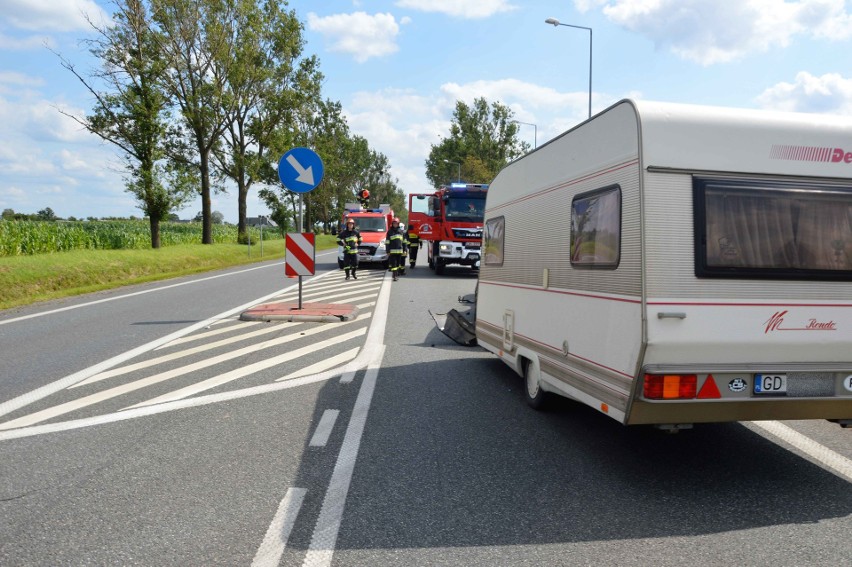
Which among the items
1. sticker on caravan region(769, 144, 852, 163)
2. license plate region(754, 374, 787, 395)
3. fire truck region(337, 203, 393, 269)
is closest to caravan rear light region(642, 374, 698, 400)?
license plate region(754, 374, 787, 395)

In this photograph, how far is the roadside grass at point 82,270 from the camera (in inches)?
668

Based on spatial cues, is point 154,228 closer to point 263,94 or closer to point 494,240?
A: point 263,94

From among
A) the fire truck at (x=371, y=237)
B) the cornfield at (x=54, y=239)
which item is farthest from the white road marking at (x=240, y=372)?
the cornfield at (x=54, y=239)

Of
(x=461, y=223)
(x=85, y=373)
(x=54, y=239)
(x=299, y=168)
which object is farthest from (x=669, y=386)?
(x=54, y=239)

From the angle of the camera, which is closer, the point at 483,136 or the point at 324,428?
the point at 324,428

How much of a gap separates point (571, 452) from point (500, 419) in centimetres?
96

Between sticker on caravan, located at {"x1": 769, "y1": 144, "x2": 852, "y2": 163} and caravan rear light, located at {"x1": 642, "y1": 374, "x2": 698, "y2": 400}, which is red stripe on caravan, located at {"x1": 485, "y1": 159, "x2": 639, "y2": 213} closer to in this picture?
sticker on caravan, located at {"x1": 769, "y1": 144, "x2": 852, "y2": 163}

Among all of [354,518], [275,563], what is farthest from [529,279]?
[275,563]

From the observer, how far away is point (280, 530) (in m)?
3.63

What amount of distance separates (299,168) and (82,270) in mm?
11738

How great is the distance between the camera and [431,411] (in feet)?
20.0

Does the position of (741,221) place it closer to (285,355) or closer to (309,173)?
(285,355)

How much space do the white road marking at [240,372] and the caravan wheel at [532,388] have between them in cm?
304

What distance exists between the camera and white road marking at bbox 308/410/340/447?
16.9 ft
